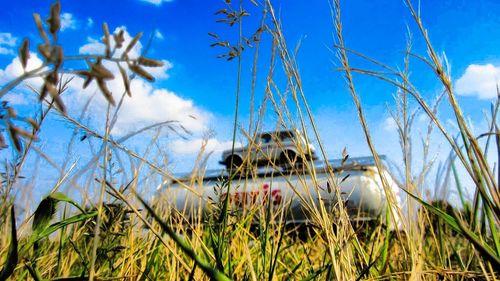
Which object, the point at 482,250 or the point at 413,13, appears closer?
the point at 482,250

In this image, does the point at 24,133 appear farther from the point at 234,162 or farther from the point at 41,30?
the point at 234,162

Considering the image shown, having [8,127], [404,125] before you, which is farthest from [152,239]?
[8,127]

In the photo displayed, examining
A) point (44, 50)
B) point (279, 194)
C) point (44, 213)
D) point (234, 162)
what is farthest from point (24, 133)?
point (234, 162)

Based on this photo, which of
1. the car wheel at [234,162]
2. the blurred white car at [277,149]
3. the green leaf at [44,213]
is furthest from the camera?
the blurred white car at [277,149]

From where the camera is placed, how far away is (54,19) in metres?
0.41

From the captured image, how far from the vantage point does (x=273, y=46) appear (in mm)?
1370

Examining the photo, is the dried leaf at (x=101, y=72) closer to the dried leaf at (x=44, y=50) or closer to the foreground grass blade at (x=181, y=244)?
the dried leaf at (x=44, y=50)

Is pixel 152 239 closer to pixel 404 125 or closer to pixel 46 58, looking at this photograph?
pixel 404 125

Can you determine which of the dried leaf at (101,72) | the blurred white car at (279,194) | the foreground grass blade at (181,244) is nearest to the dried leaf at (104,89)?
the dried leaf at (101,72)

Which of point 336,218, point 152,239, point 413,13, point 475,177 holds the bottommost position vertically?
point 152,239

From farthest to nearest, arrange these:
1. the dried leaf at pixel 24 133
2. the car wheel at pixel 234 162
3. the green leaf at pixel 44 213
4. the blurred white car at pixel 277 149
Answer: the blurred white car at pixel 277 149
the car wheel at pixel 234 162
the green leaf at pixel 44 213
the dried leaf at pixel 24 133

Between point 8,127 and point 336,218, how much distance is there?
1.05 meters

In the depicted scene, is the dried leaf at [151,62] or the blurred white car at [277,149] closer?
the dried leaf at [151,62]

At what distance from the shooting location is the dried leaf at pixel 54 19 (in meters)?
0.41
